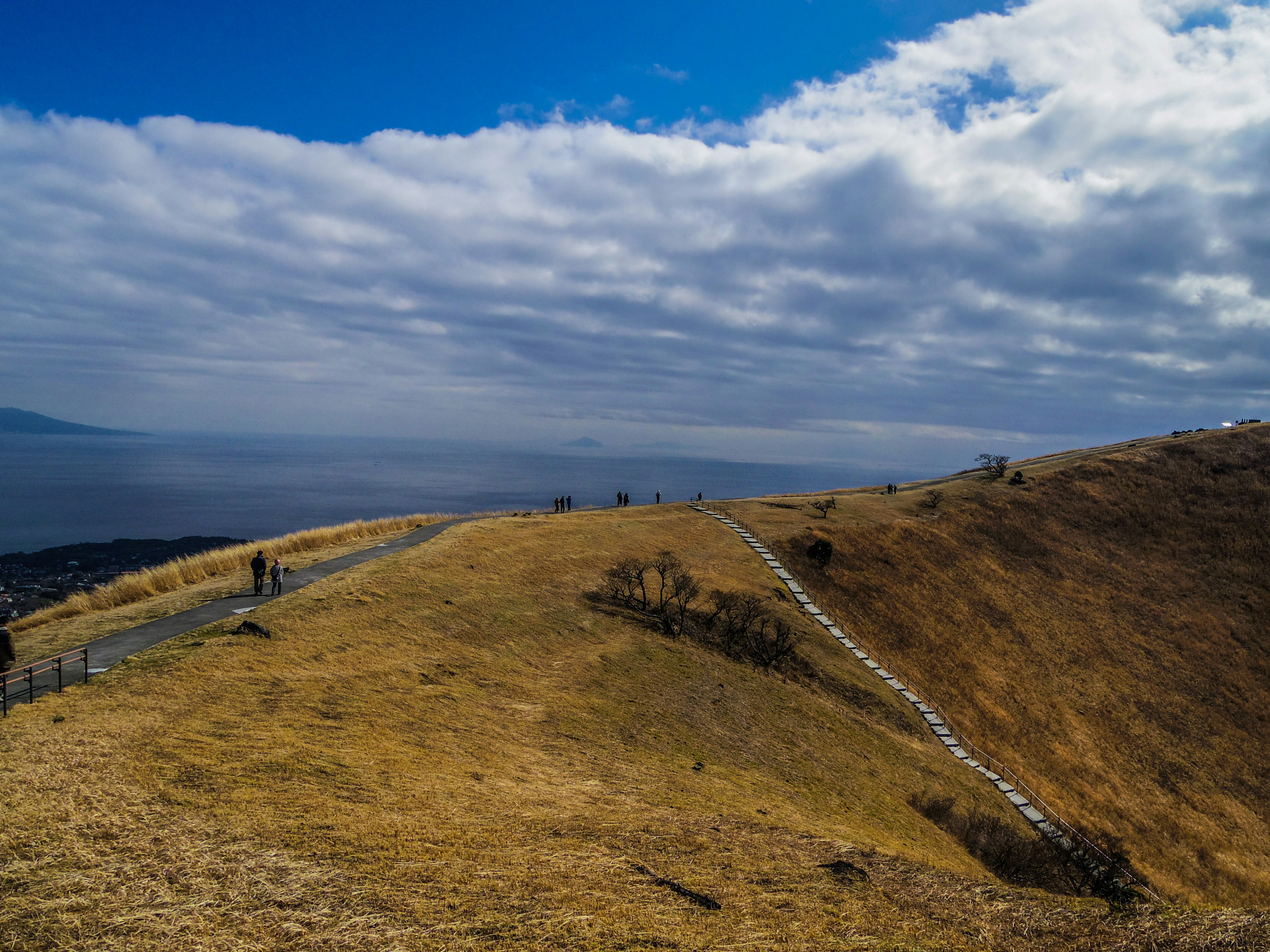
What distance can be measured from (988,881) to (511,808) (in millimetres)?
9489

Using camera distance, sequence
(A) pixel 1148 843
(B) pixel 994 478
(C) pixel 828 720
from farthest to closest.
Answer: (B) pixel 994 478
(A) pixel 1148 843
(C) pixel 828 720

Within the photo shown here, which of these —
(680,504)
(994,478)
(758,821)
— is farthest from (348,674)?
(994,478)

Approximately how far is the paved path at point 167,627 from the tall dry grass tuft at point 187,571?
3.45 m

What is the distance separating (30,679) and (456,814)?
8894mm

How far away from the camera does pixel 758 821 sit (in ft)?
43.7

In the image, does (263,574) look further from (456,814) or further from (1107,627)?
(1107,627)

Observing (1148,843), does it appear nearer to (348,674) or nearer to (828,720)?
(828,720)

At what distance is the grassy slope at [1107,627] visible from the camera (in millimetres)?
28016

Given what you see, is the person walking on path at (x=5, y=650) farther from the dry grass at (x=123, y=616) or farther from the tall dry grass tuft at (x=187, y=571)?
the tall dry grass tuft at (x=187, y=571)

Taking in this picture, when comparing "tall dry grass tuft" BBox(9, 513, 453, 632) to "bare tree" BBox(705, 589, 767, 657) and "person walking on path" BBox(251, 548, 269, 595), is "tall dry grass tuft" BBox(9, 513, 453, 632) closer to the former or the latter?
"person walking on path" BBox(251, 548, 269, 595)

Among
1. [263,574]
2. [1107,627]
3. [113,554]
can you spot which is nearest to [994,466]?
[1107,627]

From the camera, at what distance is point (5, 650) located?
1350 centimetres

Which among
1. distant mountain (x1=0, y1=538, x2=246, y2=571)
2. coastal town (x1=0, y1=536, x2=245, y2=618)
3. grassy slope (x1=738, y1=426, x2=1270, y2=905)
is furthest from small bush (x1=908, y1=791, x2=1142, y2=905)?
distant mountain (x1=0, y1=538, x2=246, y2=571)

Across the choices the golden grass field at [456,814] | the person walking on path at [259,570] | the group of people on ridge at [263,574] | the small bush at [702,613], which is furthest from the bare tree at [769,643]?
the person walking on path at [259,570]
